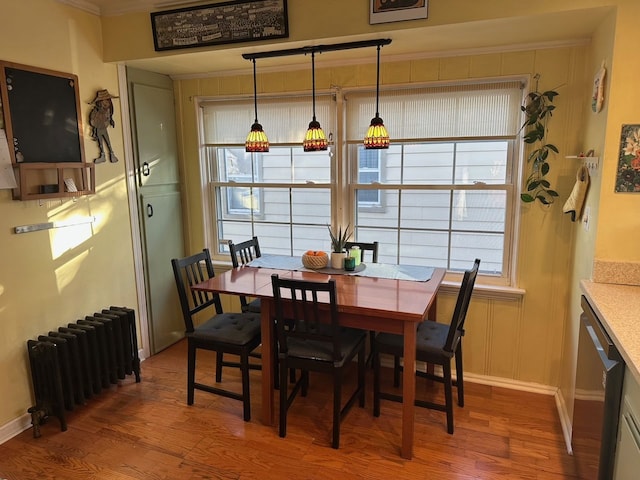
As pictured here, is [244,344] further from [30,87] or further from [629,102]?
[629,102]

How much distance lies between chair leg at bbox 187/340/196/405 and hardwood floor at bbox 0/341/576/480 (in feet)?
0.26

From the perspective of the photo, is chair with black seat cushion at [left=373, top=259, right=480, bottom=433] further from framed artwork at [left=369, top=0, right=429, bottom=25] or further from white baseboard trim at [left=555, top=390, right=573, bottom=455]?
framed artwork at [left=369, top=0, right=429, bottom=25]

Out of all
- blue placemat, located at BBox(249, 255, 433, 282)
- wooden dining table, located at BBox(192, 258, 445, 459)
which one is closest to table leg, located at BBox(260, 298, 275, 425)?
wooden dining table, located at BBox(192, 258, 445, 459)

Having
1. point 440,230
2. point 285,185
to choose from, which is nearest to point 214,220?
point 285,185

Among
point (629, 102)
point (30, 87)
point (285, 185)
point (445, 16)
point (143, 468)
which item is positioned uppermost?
point (445, 16)

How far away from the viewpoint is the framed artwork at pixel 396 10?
2324mm

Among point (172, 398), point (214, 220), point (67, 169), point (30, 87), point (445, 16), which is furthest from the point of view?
point (214, 220)

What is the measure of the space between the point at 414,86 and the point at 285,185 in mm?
1240

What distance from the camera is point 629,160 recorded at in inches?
82.3

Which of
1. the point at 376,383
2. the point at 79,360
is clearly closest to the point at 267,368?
the point at 376,383

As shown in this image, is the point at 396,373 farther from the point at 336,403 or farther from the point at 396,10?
the point at 396,10

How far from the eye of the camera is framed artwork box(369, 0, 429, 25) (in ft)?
7.63

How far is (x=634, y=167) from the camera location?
82.0 inches

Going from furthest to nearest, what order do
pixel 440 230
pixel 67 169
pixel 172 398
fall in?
pixel 440 230 → pixel 172 398 → pixel 67 169
